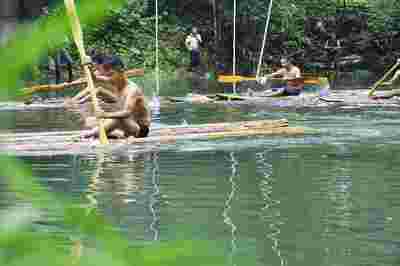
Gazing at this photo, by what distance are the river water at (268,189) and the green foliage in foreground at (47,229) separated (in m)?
2.68

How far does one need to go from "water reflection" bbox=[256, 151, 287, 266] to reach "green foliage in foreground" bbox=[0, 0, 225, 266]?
195 inches

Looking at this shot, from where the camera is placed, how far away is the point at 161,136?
12.8m

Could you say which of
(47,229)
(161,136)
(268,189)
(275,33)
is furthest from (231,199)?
(275,33)

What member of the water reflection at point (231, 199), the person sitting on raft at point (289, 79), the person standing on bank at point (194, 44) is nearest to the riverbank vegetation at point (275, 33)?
the person standing on bank at point (194, 44)

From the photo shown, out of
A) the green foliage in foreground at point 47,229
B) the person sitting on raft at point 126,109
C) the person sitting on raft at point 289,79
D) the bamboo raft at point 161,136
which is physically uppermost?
the green foliage in foreground at point 47,229

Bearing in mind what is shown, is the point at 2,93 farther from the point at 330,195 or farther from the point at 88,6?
the point at 330,195

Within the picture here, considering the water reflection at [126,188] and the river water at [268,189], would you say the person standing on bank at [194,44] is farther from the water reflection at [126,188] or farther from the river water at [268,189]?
the water reflection at [126,188]

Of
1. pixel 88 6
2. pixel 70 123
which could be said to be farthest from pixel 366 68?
pixel 88 6

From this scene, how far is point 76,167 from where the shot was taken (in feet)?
34.2

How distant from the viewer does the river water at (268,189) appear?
6.22 m

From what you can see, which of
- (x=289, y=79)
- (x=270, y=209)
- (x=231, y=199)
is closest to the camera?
(x=270, y=209)

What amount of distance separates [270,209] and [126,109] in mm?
4954

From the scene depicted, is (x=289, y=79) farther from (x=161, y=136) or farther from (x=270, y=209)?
(x=270, y=209)

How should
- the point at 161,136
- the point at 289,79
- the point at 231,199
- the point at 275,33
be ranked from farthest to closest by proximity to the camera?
the point at 275,33, the point at 289,79, the point at 161,136, the point at 231,199
